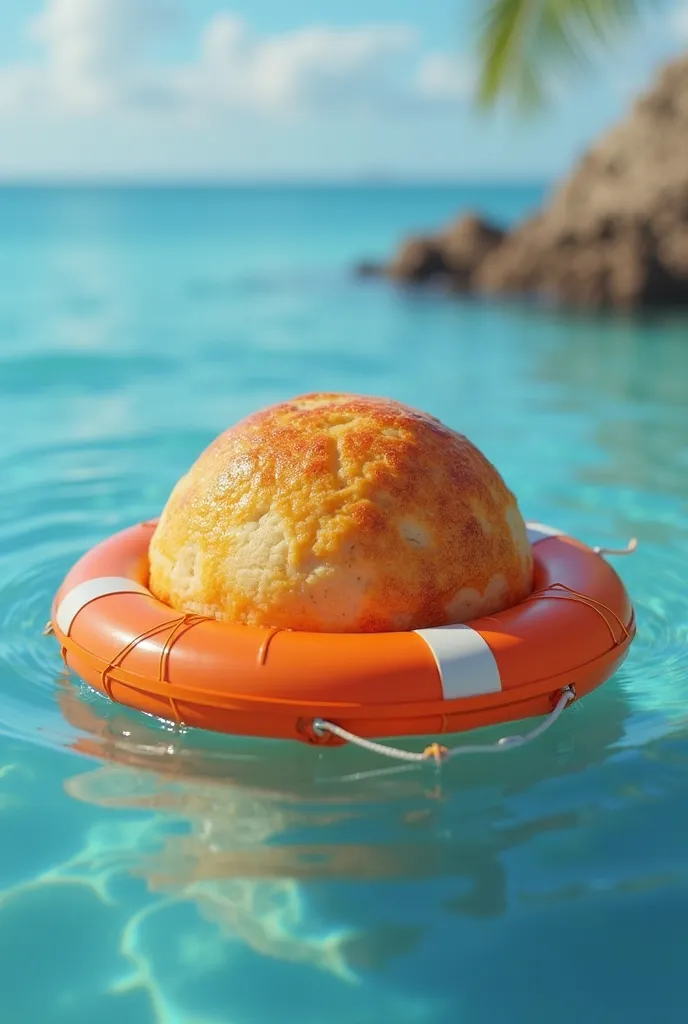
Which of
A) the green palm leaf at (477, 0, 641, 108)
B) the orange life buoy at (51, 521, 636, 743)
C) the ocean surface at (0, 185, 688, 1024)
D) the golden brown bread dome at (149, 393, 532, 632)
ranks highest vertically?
the green palm leaf at (477, 0, 641, 108)

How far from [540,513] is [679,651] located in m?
2.11

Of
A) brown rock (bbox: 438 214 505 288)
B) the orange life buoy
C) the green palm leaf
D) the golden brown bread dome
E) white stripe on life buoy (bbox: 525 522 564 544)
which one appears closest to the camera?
the orange life buoy

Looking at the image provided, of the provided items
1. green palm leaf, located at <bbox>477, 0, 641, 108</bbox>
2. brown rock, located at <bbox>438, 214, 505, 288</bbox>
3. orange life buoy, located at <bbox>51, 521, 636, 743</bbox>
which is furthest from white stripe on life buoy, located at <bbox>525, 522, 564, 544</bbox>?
brown rock, located at <bbox>438, 214, 505, 288</bbox>

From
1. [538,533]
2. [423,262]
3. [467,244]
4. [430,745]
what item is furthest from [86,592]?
[423,262]

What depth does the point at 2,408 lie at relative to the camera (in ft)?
31.2

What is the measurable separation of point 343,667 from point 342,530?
1.50 feet

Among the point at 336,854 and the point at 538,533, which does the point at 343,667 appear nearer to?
the point at 336,854

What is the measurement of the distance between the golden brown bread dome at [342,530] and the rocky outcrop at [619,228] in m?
11.8

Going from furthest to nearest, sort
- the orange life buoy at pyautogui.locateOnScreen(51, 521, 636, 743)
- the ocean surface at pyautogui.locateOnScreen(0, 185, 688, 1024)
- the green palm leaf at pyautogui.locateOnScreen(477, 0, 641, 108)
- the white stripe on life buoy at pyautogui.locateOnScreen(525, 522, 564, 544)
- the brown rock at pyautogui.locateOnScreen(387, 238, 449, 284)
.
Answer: the brown rock at pyautogui.locateOnScreen(387, 238, 449, 284) < the green palm leaf at pyautogui.locateOnScreen(477, 0, 641, 108) < the white stripe on life buoy at pyautogui.locateOnScreen(525, 522, 564, 544) < the orange life buoy at pyautogui.locateOnScreen(51, 521, 636, 743) < the ocean surface at pyautogui.locateOnScreen(0, 185, 688, 1024)

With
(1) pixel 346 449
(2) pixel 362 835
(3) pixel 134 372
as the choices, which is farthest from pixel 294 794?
(3) pixel 134 372

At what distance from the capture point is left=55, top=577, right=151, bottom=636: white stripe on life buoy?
400cm

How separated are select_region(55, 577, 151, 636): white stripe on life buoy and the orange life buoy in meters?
0.04

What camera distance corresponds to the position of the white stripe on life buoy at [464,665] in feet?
11.4

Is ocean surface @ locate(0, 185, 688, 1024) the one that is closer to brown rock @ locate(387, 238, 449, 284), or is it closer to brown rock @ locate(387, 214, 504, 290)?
brown rock @ locate(387, 214, 504, 290)
